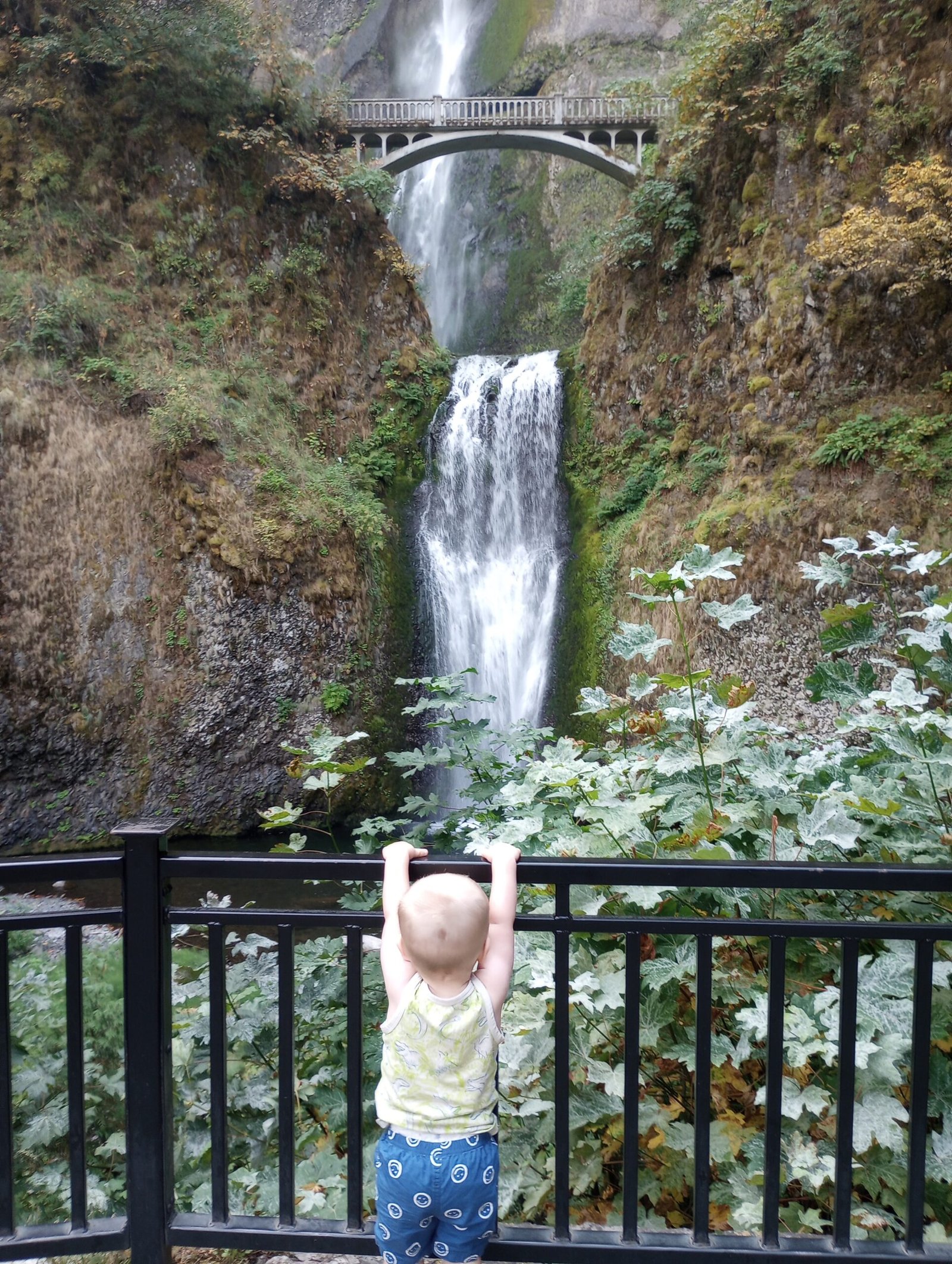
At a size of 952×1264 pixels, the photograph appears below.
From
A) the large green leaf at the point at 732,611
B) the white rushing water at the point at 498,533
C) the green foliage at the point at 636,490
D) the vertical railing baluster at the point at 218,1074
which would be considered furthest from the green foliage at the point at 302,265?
the vertical railing baluster at the point at 218,1074

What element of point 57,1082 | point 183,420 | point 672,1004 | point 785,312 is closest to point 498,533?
point 183,420

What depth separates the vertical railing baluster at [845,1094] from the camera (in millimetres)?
1827

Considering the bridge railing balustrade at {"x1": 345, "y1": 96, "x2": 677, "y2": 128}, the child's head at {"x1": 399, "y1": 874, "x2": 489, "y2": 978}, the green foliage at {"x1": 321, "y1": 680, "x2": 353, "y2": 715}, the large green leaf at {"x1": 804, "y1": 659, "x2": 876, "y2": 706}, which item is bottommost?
the green foliage at {"x1": 321, "y1": 680, "x2": 353, "y2": 715}

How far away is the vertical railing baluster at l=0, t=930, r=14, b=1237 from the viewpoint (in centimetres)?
196

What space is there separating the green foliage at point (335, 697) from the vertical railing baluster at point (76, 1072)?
9708mm

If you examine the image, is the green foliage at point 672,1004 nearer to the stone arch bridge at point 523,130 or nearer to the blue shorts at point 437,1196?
the blue shorts at point 437,1196

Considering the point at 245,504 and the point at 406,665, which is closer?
the point at 245,504

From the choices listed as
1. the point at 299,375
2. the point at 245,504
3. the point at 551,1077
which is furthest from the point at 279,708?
the point at 551,1077

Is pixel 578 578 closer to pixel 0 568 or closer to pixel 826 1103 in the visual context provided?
pixel 0 568

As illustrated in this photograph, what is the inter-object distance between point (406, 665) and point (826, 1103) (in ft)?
36.9

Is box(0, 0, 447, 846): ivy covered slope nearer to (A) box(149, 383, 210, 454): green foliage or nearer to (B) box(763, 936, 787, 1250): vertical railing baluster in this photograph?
(A) box(149, 383, 210, 454): green foliage

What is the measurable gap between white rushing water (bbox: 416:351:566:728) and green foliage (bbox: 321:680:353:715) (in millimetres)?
1739

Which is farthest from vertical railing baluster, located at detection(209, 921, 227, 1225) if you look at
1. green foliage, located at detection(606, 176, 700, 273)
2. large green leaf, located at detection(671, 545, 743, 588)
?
green foliage, located at detection(606, 176, 700, 273)

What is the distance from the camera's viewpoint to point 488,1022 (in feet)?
5.67
